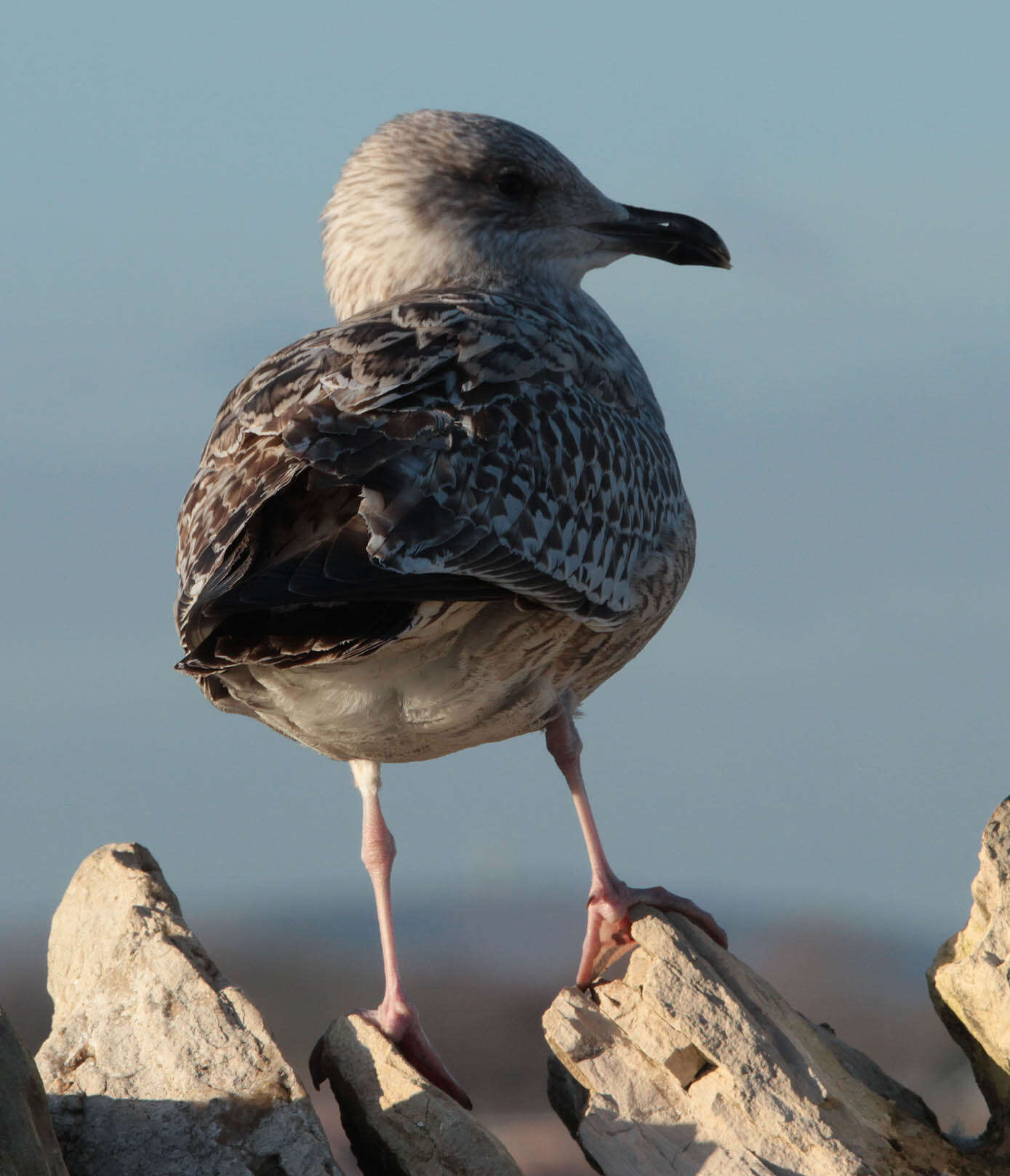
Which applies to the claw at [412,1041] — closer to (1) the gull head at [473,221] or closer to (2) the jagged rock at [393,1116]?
(2) the jagged rock at [393,1116]

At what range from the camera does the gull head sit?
8.73m

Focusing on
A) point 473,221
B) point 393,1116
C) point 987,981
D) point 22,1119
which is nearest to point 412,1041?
point 393,1116

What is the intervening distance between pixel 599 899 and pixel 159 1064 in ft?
8.30

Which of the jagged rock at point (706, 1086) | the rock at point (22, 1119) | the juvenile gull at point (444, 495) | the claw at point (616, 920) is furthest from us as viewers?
the claw at point (616, 920)

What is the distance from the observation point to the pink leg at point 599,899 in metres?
7.76

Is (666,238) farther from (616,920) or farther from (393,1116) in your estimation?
(393,1116)

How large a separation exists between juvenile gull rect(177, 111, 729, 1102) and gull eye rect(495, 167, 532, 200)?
0.04 feet

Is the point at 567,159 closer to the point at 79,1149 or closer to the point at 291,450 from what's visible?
the point at 291,450

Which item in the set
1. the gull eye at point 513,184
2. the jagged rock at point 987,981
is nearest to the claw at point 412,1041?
the jagged rock at point 987,981

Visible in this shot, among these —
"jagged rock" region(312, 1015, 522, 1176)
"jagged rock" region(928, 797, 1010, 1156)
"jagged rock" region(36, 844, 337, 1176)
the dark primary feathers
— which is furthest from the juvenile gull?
"jagged rock" region(928, 797, 1010, 1156)

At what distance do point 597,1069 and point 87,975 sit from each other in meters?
2.58

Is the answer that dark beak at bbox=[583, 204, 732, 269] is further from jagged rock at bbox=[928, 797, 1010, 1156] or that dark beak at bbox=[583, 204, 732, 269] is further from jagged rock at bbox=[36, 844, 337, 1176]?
jagged rock at bbox=[36, 844, 337, 1176]

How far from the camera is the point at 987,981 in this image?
7.16m

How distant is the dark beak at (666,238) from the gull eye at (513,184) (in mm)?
452
